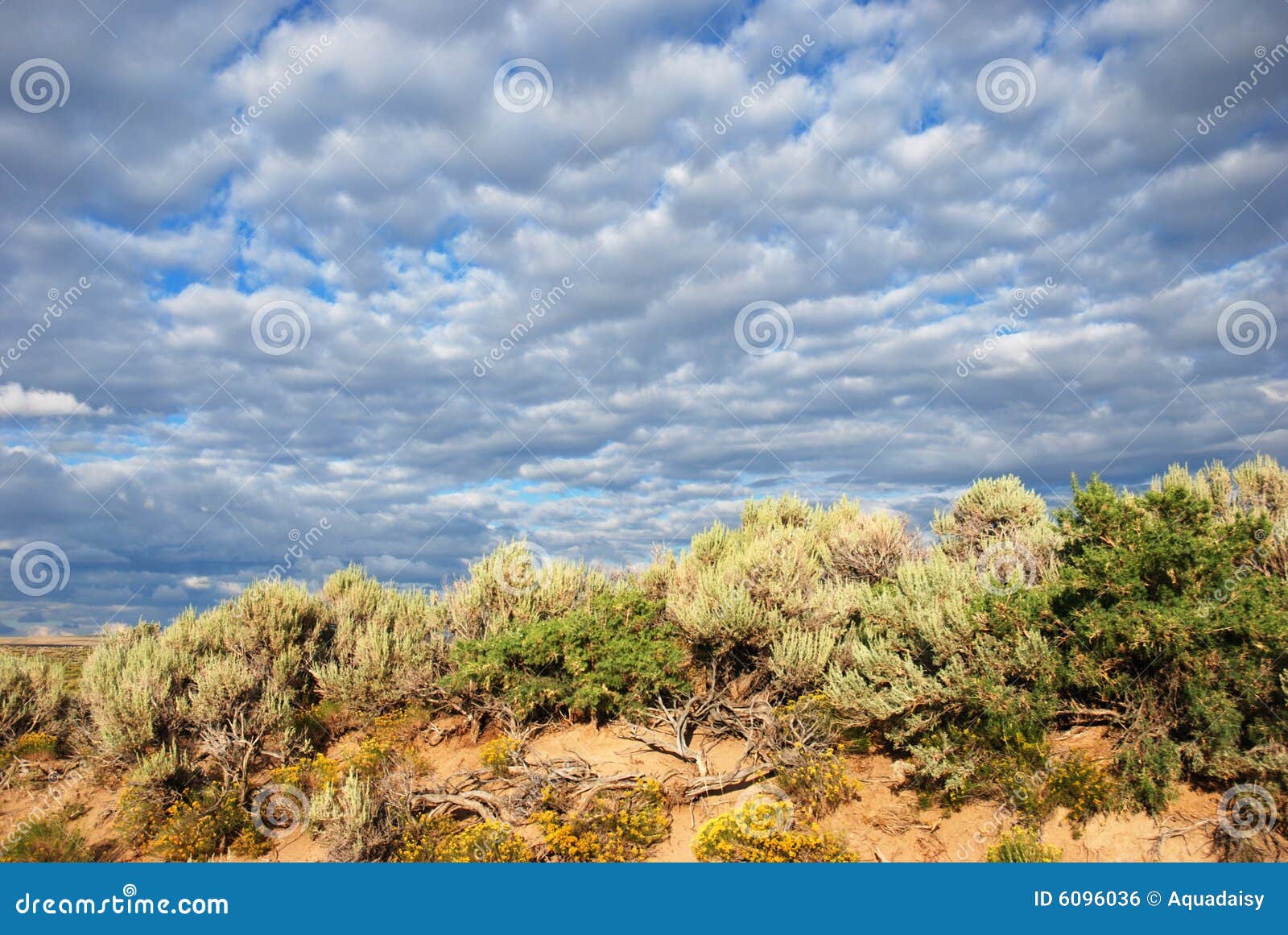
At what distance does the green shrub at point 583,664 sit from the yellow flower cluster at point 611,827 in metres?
2.03

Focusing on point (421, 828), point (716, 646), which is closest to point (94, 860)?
point (421, 828)

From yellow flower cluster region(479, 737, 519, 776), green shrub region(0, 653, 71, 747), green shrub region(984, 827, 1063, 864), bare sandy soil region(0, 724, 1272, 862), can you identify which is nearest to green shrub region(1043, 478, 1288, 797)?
bare sandy soil region(0, 724, 1272, 862)

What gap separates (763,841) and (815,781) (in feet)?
4.65

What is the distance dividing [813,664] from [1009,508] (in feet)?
29.7

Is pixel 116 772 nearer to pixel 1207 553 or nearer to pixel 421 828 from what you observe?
pixel 421 828

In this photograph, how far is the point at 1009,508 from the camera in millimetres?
17188

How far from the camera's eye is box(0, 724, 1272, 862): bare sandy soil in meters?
7.36

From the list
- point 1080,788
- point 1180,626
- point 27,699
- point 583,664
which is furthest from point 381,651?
point 1180,626

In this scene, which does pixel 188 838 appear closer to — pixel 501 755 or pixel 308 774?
pixel 308 774

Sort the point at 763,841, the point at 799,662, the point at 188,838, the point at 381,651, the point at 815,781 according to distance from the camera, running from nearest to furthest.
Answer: the point at 763,841 < the point at 815,781 < the point at 188,838 < the point at 799,662 < the point at 381,651

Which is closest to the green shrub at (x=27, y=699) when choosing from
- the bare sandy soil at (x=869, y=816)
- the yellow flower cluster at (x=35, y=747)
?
the yellow flower cluster at (x=35, y=747)

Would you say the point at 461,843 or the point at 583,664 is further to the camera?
the point at 583,664

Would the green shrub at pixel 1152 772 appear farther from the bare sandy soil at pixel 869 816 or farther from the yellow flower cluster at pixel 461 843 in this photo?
the yellow flower cluster at pixel 461 843

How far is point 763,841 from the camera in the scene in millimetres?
8469
